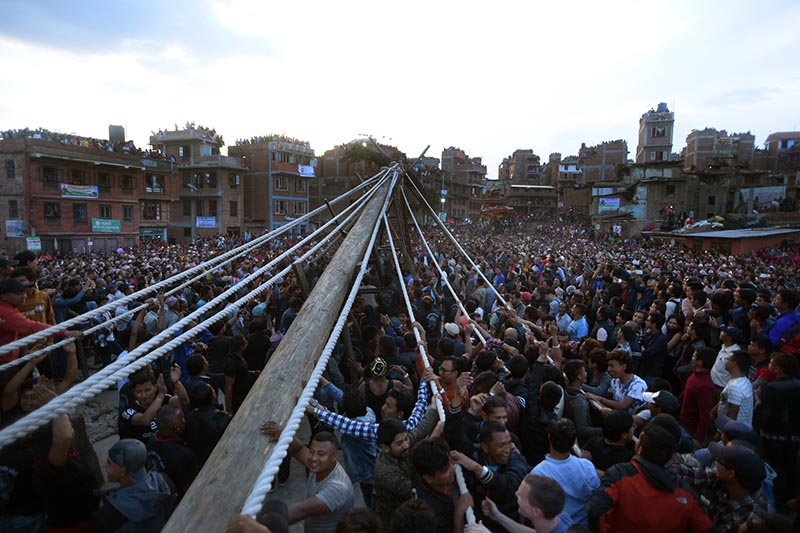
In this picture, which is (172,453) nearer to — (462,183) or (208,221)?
(208,221)

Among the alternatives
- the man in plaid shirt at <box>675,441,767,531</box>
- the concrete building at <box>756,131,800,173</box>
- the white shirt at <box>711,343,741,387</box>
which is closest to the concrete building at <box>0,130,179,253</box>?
the white shirt at <box>711,343,741,387</box>

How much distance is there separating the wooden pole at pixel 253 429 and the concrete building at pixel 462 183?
5644cm

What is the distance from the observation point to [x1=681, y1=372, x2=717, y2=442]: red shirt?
4.36m

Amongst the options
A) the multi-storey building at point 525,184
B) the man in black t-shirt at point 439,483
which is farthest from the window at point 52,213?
the multi-storey building at point 525,184

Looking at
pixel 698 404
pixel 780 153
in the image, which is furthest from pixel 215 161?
pixel 780 153

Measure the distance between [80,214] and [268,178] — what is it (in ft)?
55.4

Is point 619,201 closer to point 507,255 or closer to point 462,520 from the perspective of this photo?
point 507,255

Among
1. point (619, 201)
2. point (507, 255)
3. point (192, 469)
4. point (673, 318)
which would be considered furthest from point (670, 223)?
point (192, 469)

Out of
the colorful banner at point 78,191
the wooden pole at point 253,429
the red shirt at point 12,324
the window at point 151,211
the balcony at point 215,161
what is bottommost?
the wooden pole at point 253,429

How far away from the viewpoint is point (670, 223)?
35.8 m

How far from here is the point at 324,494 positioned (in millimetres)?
2799

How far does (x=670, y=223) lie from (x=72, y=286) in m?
39.7

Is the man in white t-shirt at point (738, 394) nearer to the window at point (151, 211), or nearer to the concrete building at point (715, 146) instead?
the window at point (151, 211)

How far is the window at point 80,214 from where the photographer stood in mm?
28859
